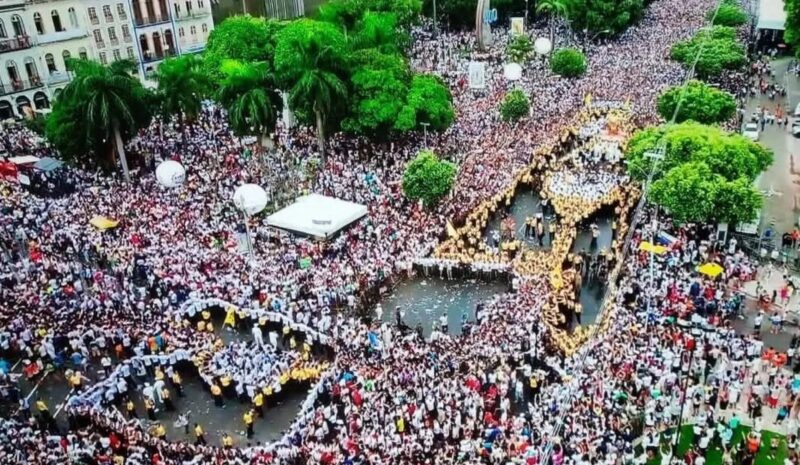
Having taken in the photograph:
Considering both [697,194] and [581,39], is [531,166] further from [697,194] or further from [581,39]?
[581,39]

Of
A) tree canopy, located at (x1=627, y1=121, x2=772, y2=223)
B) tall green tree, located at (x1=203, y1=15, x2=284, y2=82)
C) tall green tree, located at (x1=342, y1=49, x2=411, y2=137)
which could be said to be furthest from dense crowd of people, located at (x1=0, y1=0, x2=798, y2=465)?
tall green tree, located at (x1=203, y1=15, x2=284, y2=82)

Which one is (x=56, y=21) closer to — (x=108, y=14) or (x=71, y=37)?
(x=71, y=37)

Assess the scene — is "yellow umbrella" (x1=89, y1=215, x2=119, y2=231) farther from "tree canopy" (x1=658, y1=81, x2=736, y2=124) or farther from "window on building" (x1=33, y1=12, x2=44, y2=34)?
"tree canopy" (x1=658, y1=81, x2=736, y2=124)

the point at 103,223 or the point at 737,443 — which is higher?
the point at 103,223

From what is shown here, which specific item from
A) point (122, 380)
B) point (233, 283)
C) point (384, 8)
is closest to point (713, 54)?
point (384, 8)

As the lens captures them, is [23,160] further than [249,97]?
Yes

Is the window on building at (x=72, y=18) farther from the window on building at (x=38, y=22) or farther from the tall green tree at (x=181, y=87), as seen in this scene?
the tall green tree at (x=181, y=87)

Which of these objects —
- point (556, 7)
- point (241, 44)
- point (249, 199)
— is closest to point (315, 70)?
point (241, 44)
